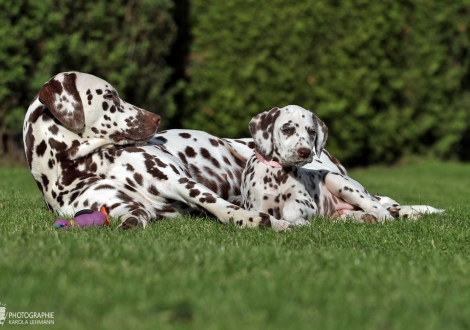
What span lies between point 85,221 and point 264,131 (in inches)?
78.4

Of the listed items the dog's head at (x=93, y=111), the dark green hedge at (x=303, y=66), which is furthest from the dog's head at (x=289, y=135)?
the dark green hedge at (x=303, y=66)

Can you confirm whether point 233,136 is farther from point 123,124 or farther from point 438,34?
point 123,124

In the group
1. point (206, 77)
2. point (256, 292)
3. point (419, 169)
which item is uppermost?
point (256, 292)

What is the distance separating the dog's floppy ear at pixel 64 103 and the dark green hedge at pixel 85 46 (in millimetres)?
6783

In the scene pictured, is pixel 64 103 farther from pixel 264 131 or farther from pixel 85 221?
pixel 264 131

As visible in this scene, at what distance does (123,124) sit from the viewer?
7008 millimetres

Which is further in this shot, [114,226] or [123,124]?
[123,124]

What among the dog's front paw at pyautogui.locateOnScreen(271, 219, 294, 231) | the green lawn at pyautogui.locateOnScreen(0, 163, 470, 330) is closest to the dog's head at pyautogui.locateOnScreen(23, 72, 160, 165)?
the green lawn at pyautogui.locateOnScreen(0, 163, 470, 330)

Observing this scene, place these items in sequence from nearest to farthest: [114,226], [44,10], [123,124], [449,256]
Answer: [449,256]
[114,226]
[123,124]
[44,10]

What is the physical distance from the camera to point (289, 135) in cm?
680

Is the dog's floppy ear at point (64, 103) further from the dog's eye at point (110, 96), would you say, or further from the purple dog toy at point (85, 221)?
the purple dog toy at point (85, 221)

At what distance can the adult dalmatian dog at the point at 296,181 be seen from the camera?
676 centimetres

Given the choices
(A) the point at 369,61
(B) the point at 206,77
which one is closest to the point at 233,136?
(B) the point at 206,77

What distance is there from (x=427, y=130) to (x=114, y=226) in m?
13.0
